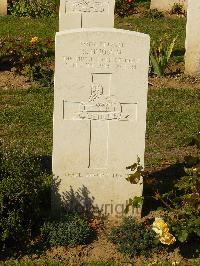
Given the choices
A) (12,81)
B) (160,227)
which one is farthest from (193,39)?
(160,227)

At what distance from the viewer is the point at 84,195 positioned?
6520 millimetres

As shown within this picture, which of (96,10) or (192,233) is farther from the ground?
(96,10)

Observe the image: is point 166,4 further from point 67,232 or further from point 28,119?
point 67,232

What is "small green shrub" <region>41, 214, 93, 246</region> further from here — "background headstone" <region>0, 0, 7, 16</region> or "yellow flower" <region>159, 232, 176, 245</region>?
"background headstone" <region>0, 0, 7, 16</region>

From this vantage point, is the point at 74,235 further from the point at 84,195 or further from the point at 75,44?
the point at 75,44

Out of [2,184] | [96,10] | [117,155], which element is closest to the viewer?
[2,184]

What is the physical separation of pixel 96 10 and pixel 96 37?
498 centimetres

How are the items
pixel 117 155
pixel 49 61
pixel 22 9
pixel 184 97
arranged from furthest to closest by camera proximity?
pixel 22 9
pixel 49 61
pixel 184 97
pixel 117 155

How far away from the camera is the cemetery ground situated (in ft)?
19.9

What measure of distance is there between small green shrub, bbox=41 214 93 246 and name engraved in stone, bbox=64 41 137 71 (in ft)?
4.77

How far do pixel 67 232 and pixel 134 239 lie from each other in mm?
614

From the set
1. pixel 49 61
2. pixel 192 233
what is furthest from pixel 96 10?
pixel 192 233

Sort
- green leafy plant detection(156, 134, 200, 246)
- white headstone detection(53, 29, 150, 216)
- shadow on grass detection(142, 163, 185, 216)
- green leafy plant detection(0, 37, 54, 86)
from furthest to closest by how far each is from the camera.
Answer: green leafy plant detection(0, 37, 54, 86), shadow on grass detection(142, 163, 185, 216), white headstone detection(53, 29, 150, 216), green leafy plant detection(156, 134, 200, 246)

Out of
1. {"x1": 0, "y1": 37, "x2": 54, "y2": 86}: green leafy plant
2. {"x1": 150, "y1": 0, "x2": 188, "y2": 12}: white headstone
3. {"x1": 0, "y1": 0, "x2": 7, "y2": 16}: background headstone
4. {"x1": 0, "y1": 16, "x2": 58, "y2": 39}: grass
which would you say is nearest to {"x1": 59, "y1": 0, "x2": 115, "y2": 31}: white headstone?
{"x1": 0, "y1": 37, "x2": 54, "y2": 86}: green leafy plant
